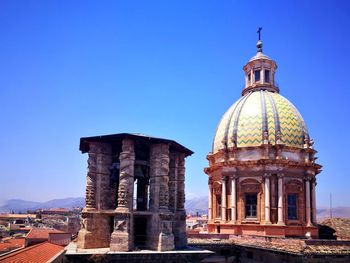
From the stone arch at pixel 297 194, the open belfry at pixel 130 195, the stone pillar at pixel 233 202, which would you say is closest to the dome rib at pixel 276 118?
the stone arch at pixel 297 194

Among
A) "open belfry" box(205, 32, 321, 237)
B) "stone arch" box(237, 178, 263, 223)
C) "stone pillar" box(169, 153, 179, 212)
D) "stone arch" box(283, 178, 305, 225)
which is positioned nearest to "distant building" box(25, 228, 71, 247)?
"open belfry" box(205, 32, 321, 237)

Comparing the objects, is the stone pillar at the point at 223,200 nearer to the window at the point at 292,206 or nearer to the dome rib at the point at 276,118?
the window at the point at 292,206

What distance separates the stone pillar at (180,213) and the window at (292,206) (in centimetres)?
1578

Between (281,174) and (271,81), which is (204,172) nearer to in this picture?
(281,174)

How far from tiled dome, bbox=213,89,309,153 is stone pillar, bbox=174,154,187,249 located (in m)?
14.7

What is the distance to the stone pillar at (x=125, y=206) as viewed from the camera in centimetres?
1428

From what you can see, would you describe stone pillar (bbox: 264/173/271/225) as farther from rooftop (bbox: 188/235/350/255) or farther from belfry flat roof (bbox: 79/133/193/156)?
belfry flat roof (bbox: 79/133/193/156)

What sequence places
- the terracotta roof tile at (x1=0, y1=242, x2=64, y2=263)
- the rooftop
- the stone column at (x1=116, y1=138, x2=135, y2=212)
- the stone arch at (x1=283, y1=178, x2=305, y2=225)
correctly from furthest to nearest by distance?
1. the stone arch at (x1=283, y1=178, x2=305, y2=225)
2. the rooftop
3. the terracotta roof tile at (x1=0, y1=242, x2=64, y2=263)
4. the stone column at (x1=116, y1=138, x2=135, y2=212)

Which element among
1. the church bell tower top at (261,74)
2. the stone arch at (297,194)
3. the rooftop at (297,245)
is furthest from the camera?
the church bell tower top at (261,74)

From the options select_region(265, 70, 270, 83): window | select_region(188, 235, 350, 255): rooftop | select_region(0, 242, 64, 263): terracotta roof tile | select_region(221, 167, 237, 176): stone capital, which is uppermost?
select_region(265, 70, 270, 83): window

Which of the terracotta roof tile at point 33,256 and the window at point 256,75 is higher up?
the window at point 256,75

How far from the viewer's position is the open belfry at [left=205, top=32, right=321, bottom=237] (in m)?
29.6

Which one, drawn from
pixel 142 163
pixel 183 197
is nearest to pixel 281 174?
pixel 183 197

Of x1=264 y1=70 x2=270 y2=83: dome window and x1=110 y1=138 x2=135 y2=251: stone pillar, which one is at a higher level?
x1=264 y1=70 x2=270 y2=83: dome window
